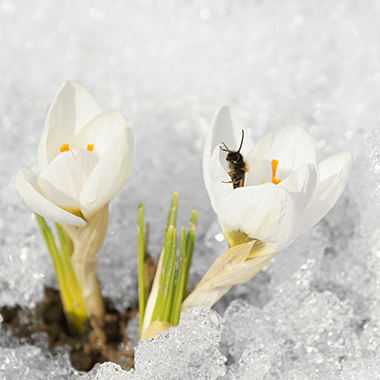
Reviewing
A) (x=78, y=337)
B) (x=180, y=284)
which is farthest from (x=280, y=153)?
(x=78, y=337)

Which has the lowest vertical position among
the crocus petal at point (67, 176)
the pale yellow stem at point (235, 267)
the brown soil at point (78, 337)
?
the brown soil at point (78, 337)

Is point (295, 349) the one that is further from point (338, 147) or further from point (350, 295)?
point (338, 147)

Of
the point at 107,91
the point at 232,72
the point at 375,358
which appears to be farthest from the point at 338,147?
the point at 107,91

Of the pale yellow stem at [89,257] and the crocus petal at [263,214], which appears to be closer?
the crocus petal at [263,214]

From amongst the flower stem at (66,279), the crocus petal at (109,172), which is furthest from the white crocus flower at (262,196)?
the flower stem at (66,279)

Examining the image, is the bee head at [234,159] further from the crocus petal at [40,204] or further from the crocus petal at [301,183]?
the crocus petal at [40,204]

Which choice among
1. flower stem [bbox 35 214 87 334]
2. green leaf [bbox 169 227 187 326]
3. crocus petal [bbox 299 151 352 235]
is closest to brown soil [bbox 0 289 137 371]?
flower stem [bbox 35 214 87 334]

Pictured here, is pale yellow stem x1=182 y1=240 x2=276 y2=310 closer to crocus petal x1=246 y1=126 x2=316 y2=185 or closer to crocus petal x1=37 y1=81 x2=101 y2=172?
crocus petal x1=246 y1=126 x2=316 y2=185
